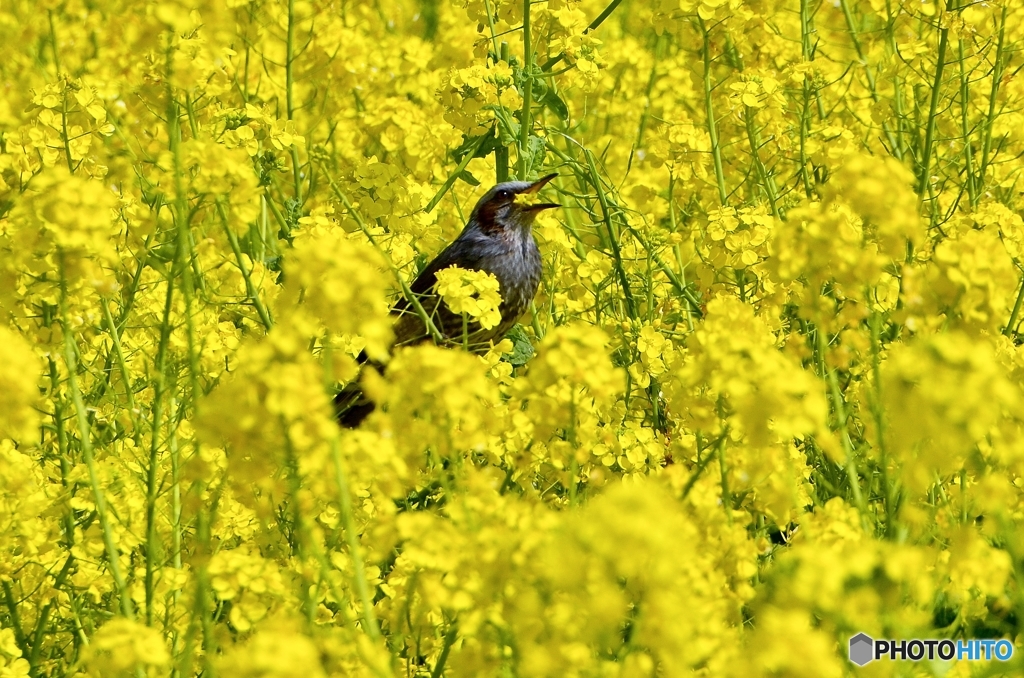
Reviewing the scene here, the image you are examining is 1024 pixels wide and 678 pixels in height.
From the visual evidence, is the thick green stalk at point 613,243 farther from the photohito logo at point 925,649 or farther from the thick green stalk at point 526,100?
the photohito logo at point 925,649

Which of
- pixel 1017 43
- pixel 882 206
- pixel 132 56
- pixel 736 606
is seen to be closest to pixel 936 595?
pixel 736 606

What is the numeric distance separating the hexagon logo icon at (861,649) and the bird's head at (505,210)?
2.12 meters

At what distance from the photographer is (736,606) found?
216 cm

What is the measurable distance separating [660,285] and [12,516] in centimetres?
187

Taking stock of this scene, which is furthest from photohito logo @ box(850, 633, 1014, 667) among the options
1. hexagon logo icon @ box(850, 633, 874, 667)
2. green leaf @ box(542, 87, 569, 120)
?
green leaf @ box(542, 87, 569, 120)

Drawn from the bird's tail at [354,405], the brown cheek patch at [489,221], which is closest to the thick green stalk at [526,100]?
the brown cheek patch at [489,221]

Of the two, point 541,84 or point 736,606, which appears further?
point 541,84

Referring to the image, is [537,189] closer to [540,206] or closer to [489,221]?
[540,206]

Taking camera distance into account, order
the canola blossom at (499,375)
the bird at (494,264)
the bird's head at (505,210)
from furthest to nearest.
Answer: the bird at (494,264)
the bird's head at (505,210)
the canola blossom at (499,375)

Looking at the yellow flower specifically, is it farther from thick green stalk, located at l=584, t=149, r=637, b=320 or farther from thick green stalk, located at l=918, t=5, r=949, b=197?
thick green stalk, located at l=918, t=5, r=949, b=197

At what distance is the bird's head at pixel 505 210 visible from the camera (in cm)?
398

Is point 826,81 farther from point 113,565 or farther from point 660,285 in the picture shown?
point 113,565

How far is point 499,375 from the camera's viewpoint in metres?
3.01

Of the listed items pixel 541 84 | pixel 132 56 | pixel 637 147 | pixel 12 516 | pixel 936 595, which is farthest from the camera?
pixel 637 147
